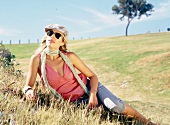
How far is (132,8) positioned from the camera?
2889 inches

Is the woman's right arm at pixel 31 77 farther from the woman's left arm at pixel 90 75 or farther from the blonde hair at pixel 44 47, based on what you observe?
the woman's left arm at pixel 90 75

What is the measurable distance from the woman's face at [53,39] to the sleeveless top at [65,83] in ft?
0.74

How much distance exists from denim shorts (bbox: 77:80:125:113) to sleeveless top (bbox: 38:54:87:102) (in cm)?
12

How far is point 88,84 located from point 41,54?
89 centimetres

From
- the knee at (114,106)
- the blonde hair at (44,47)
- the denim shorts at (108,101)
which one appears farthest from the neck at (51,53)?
the knee at (114,106)

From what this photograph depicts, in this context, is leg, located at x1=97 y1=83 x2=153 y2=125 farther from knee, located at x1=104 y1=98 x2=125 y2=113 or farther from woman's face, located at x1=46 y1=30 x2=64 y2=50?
A: woman's face, located at x1=46 y1=30 x2=64 y2=50

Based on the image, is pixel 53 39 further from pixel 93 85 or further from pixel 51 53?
pixel 93 85

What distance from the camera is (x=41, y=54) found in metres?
4.49

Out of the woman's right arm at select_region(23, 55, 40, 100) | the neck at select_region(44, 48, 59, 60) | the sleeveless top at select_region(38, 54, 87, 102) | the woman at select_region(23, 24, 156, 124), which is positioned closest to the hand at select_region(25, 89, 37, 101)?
the woman's right arm at select_region(23, 55, 40, 100)

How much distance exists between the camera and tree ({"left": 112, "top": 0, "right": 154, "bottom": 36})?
72562 mm

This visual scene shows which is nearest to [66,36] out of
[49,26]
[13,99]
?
[49,26]

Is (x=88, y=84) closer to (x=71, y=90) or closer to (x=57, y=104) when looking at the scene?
(x=71, y=90)

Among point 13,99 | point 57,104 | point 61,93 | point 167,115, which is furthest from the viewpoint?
point 167,115

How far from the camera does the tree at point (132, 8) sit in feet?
238
